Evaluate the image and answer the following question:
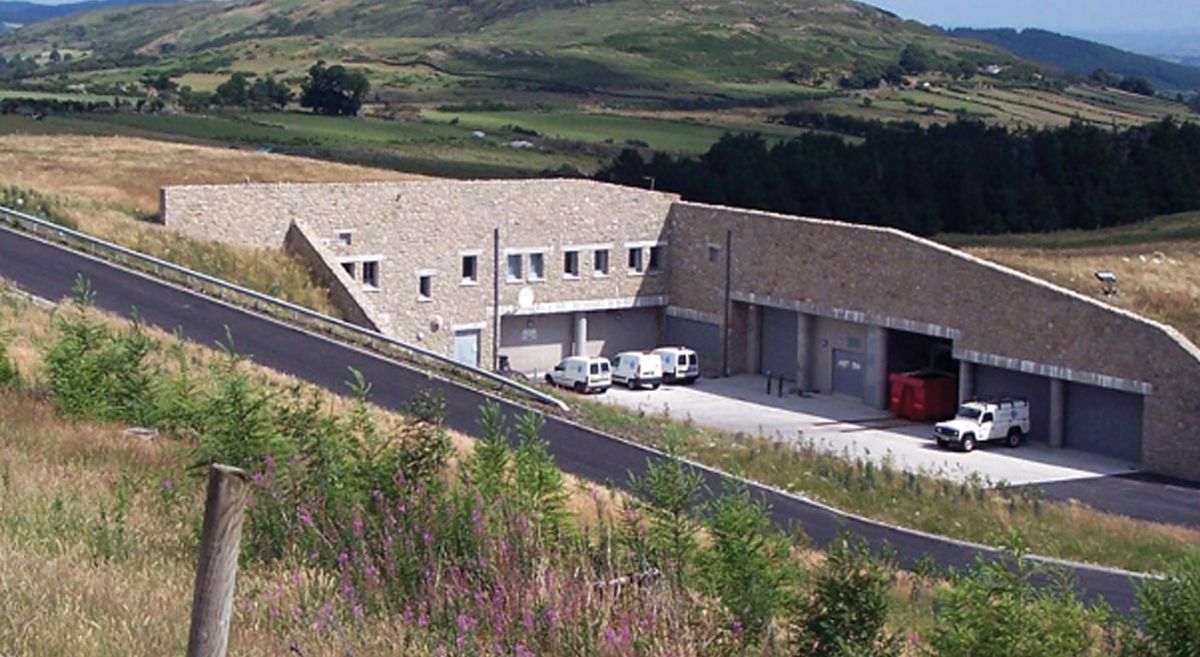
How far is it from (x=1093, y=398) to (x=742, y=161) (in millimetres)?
29790

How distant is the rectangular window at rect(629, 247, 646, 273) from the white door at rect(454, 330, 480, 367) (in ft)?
19.1

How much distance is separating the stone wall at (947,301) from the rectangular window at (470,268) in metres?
7.01

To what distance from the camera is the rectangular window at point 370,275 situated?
53312 millimetres

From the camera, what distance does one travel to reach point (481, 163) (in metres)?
86.9

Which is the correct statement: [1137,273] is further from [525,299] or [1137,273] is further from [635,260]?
[525,299]

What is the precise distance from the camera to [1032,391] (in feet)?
156

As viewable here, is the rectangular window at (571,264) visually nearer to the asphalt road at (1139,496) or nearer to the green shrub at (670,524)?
the asphalt road at (1139,496)

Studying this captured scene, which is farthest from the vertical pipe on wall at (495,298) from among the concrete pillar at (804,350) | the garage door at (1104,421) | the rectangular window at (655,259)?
the garage door at (1104,421)

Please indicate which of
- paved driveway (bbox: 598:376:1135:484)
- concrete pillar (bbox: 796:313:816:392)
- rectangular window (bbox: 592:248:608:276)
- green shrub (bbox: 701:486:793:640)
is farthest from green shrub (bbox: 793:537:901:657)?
rectangular window (bbox: 592:248:608:276)

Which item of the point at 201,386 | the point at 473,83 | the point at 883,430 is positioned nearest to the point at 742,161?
the point at 883,430

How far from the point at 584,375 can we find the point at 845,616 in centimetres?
4382

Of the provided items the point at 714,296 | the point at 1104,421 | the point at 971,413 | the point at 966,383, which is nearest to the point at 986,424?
the point at 971,413

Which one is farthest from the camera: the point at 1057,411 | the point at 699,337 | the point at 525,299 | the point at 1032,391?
the point at 699,337

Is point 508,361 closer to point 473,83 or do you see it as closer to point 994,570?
point 994,570
